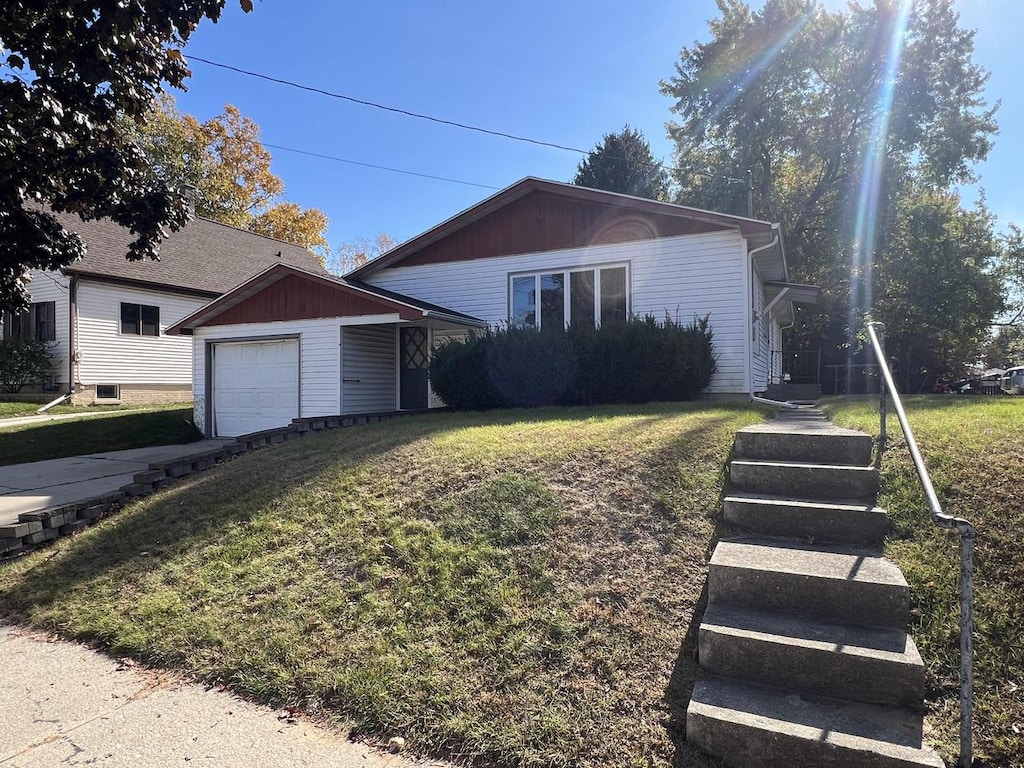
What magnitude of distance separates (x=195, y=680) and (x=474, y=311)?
972 centimetres

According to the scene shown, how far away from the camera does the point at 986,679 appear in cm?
262

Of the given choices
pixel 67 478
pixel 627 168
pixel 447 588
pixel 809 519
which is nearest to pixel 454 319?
pixel 67 478

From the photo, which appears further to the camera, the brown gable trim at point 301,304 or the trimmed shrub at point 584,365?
the brown gable trim at point 301,304

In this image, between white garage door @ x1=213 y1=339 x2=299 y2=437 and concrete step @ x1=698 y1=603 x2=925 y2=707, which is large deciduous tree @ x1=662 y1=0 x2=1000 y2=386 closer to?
white garage door @ x1=213 y1=339 x2=299 y2=437

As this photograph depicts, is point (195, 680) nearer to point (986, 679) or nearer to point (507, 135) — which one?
point (986, 679)

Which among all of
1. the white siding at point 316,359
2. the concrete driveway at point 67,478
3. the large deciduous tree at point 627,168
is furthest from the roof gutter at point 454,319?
the large deciduous tree at point 627,168

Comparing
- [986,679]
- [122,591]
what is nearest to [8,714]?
[122,591]

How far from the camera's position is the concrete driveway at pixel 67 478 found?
669 cm

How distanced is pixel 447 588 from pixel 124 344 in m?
18.3

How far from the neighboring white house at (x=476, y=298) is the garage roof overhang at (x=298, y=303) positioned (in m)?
0.03

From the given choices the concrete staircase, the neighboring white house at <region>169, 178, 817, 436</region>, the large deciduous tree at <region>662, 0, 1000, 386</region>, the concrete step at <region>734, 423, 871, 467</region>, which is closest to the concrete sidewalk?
the concrete staircase

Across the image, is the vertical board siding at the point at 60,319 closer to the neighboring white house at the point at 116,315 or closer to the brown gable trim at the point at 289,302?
the neighboring white house at the point at 116,315

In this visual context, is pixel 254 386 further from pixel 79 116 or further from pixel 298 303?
pixel 79 116

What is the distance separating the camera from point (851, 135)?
23766 mm
